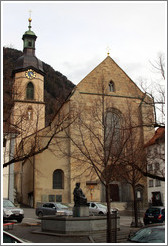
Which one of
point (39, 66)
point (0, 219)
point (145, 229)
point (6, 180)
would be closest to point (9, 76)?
point (0, 219)

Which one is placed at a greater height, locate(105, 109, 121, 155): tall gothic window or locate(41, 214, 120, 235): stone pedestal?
locate(105, 109, 121, 155): tall gothic window

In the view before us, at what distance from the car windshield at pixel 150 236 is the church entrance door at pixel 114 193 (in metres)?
27.2

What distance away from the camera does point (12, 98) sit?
12.8 m

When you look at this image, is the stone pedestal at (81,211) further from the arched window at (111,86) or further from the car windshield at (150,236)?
the arched window at (111,86)

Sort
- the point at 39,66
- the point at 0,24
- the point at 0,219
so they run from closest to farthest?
the point at 0,219, the point at 0,24, the point at 39,66

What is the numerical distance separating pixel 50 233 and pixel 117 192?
71.2 feet

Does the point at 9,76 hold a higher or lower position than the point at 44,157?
higher

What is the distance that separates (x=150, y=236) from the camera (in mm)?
8125

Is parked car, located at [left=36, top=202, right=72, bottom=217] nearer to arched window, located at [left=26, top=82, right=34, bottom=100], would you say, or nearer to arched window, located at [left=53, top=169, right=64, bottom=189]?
arched window, located at [left=53, top=169, right=64, bottom=189]

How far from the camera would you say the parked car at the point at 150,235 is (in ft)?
25.9

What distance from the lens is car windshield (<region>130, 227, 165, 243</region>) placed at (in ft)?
25.8

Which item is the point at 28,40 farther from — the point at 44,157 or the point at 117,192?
the point at 117,192

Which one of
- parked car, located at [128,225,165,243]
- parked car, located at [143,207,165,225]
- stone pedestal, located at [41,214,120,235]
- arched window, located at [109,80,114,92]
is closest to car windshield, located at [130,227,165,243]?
parked car, located at [128,225,165,243]

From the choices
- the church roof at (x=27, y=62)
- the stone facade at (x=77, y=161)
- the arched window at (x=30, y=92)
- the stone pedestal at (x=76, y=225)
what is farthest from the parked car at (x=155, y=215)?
the church roof at (x=27, y=62)
